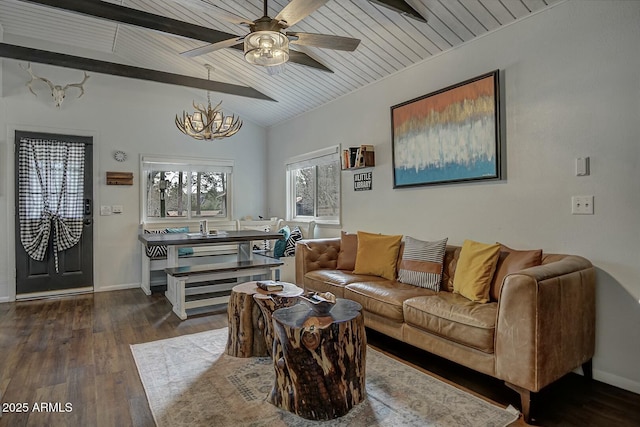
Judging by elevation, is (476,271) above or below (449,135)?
below

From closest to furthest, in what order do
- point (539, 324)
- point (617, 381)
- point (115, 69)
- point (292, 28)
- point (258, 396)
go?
point (539, 324)
point (258, 396)
point (617, 381)
point (292, 28)
point (115, 69)

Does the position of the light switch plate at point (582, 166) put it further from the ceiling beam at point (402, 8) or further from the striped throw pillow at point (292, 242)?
the striped throw pillow at point (292, 242)

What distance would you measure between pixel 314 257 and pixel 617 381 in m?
2.54

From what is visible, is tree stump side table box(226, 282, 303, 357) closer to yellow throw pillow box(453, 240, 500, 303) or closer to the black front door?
yellow throw pillow box(453, 240, 500, 303)

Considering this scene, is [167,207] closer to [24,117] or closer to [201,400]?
[24,117]

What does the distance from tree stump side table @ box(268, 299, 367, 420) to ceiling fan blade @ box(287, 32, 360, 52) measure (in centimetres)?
183

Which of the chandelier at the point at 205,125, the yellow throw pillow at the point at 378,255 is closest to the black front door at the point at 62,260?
the chandelier at the point at 205,125

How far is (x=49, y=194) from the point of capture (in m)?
4.75

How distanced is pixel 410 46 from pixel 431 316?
2.38 metres

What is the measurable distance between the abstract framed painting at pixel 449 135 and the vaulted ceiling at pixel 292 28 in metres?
0.43

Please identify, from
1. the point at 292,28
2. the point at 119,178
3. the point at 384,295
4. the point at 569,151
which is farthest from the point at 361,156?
the point at 119,178

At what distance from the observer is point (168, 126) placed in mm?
5547

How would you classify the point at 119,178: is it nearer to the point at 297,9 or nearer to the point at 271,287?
the point at 271,287

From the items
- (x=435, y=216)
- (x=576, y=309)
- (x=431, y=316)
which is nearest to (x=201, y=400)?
(x=431, y=316)
